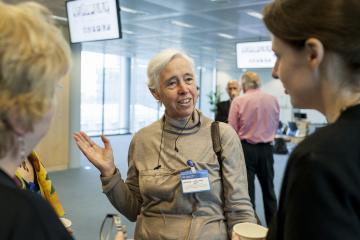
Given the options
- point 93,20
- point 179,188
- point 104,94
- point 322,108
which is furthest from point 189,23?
point 322,108

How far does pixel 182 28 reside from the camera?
8.87m

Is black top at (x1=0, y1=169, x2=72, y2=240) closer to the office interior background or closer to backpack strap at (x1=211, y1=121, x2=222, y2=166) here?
the office interior background

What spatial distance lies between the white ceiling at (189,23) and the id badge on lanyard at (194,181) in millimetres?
3611

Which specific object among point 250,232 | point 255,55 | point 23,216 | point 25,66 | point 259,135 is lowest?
point 259,135

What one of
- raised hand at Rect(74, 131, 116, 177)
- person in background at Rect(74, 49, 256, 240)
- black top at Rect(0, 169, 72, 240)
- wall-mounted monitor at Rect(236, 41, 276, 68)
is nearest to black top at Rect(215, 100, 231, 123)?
wall-mounted monitor at Rect(236, 41, 276, 68)

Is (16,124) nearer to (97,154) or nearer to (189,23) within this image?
(97,154)

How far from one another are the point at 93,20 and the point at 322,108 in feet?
13.6

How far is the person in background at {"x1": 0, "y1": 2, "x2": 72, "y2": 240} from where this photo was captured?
0.65 metres

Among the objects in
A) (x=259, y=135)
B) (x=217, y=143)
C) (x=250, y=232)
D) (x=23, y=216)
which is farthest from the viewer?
(x=259, y=135)

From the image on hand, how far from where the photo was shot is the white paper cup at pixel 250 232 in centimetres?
119

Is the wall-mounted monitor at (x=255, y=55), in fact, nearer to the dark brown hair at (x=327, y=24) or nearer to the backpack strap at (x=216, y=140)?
the backpack strap at (x=216, y=140)

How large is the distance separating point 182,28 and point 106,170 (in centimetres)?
752

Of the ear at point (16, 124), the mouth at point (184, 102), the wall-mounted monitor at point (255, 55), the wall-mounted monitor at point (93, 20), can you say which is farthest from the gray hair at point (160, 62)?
the wall-mounted monitor at point (255, 55)

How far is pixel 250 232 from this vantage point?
124cm
